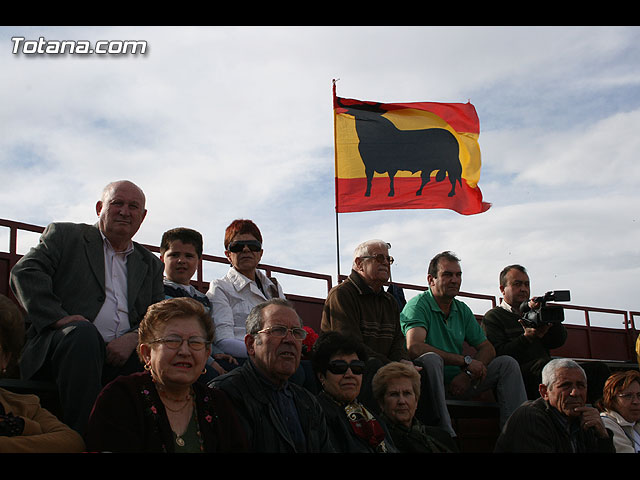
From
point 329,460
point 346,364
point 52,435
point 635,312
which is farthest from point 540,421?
point 635,312

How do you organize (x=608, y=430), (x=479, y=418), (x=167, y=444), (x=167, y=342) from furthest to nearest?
(x=479, y=418), (x=608, y=430), (x=167, y=342), (x=167, y=444)

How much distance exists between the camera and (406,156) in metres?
9.30

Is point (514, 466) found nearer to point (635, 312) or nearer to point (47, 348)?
point (47, 348)

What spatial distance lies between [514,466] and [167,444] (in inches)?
57.1

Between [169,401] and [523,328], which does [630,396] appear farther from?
[169,401]

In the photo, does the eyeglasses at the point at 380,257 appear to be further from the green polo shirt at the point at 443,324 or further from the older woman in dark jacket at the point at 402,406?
the older woman in dark jacket at the point at 402,406

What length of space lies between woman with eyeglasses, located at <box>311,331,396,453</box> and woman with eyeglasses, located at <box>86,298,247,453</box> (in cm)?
91

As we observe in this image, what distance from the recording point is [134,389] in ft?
10.2

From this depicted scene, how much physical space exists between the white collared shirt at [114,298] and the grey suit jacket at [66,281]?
0.04 metres

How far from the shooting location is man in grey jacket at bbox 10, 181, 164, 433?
3.76 meters

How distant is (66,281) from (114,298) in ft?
0.99

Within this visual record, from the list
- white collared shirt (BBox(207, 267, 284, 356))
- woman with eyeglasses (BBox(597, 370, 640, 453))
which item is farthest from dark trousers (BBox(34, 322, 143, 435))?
woman with eyeglasses (BBox(597, 370, 640, 453))

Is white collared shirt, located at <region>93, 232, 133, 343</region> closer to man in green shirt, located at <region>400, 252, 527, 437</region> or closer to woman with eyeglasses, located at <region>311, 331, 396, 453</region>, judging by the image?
woman with eyeglasses, located at <region>311, 331, 396, 453</region>

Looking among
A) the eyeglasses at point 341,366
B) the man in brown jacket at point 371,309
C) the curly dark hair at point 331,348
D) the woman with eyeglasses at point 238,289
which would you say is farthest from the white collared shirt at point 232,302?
the eyeglasses at point 341,366
